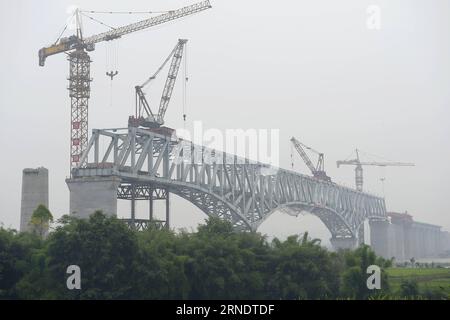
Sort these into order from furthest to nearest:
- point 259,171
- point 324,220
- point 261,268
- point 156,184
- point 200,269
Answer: point 324,220
point 259,171
point 156,184
point 261,268
point 200,269

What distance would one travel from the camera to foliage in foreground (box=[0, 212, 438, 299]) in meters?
53.4

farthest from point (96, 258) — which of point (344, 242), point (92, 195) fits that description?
point (344, 242)

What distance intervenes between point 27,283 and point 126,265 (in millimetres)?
8069

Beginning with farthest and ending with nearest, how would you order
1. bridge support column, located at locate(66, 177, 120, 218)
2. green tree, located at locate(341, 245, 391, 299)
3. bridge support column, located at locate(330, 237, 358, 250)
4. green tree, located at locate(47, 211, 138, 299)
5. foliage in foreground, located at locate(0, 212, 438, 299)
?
bridge support column, located at locate(330, 237, 358, 250) → bridge support column, located at locate(66, 177, 120, 218) → green tree, located at locate(341, 245, 391, 299) → foliage in foreground, located at locate(0, 212, 438, 299) → green tree, located at locate(47, 211, 138, 299)

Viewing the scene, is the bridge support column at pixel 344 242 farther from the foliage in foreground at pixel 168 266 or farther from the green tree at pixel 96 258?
the green tree at pixel 96 258

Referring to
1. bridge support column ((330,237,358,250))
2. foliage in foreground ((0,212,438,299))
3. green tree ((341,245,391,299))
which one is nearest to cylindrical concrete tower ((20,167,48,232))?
foliage in foreground ((0,212,438,299))

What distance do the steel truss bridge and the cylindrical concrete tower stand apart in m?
6.91

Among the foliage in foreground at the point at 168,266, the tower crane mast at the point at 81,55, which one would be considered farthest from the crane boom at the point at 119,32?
the foliage in foreground at the point at 168,266

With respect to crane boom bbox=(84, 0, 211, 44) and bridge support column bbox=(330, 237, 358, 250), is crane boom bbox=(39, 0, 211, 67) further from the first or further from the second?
bridge support column bbox=(330, 237, 358, 250)

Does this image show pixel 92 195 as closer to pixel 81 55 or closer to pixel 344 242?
pixel 81 55

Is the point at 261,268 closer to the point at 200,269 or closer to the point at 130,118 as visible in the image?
the point at 200,269

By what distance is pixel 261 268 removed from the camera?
61625 mm
